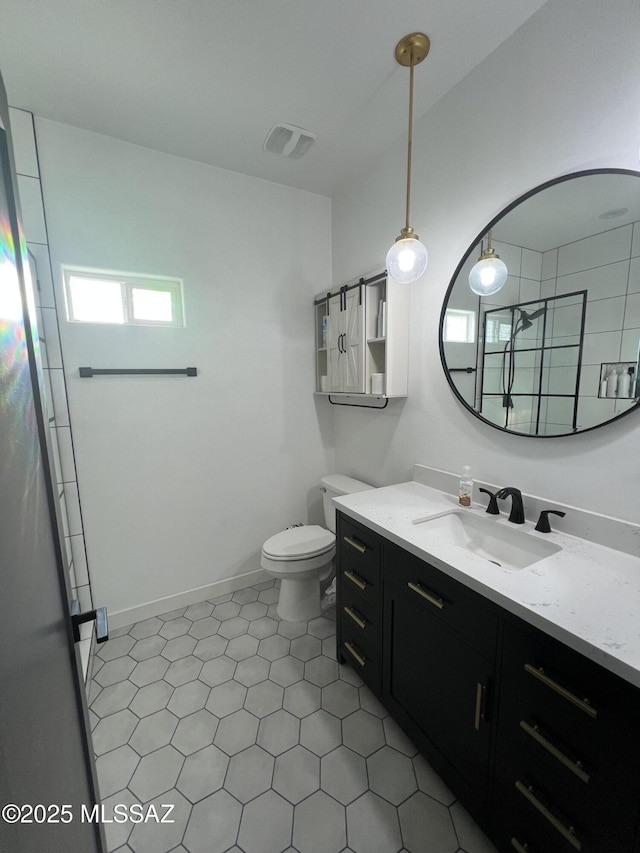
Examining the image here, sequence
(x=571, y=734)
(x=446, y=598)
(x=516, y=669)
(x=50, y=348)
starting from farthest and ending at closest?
(x=50, y=348) → (x=446, y=598) → (x=516, y=669) → (x=571, y=734)

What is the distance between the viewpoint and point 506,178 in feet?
4.25

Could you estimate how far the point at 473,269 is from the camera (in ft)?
4.65

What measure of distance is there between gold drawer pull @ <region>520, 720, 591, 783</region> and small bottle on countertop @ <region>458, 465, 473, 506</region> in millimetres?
733

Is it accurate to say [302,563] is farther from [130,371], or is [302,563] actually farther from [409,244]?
[409,244]

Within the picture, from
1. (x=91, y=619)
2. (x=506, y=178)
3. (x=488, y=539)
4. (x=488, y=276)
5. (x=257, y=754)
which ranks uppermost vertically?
(x=506, y=178)

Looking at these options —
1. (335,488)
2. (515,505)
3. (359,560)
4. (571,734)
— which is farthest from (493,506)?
(335,488)

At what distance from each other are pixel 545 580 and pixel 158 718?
1604 mm

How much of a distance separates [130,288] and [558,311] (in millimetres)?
1973

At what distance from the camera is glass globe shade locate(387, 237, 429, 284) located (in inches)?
46.4

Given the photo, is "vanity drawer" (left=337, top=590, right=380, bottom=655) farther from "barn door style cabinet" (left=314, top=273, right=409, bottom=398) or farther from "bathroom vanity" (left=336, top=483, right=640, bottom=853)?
"barn door style cabinet" (left=314, top=273, right=409, bottom=398)

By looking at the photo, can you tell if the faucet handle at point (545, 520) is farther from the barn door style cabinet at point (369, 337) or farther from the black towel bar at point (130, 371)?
the black towel bar at point (130, 371)

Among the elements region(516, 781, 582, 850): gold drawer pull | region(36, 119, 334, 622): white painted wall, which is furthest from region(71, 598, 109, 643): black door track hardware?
region(36, 119, 334, 622): white painted wall

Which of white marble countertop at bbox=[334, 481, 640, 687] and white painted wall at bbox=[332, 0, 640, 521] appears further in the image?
white painted wall at bbox=[332, 0, 640, 521]

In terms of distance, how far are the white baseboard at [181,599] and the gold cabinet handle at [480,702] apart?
64.7 inches
